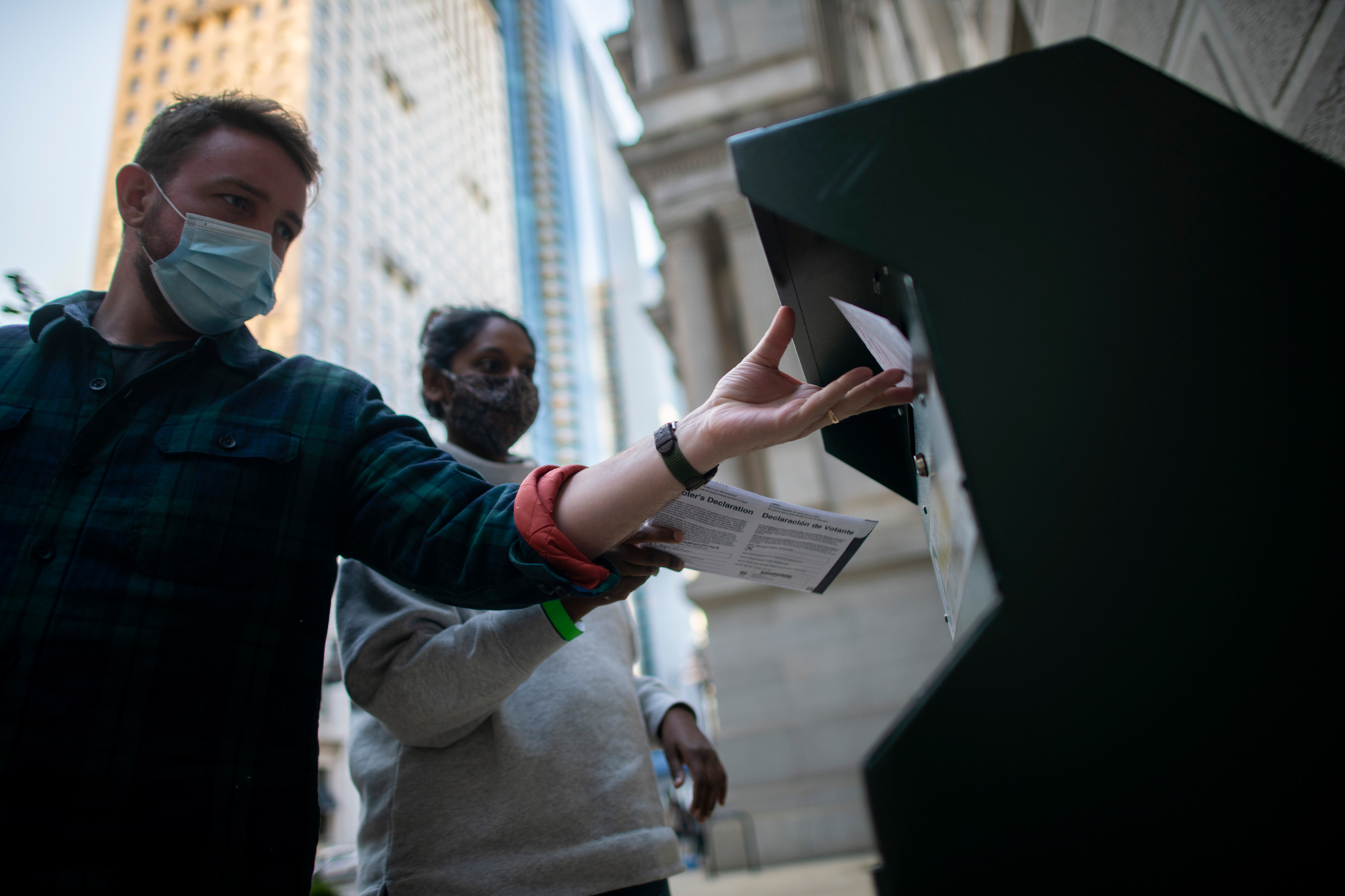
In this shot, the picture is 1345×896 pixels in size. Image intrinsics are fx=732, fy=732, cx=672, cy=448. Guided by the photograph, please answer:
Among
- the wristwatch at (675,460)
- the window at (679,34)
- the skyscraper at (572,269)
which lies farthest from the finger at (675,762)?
the skyscraper at (572,269)

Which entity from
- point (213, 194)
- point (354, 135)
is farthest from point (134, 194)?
point (354, 135)

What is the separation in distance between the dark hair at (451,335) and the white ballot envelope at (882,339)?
4.65 ft

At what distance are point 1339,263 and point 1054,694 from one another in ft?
1.64

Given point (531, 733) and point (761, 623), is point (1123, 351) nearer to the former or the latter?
point (531, 733)

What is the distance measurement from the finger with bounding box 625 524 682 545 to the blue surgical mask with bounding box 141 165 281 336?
2.87 feet

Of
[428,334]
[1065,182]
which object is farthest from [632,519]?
[428,334]

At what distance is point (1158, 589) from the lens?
1.99 ft

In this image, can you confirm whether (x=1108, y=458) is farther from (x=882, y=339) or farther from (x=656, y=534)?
(x=656, y=534)

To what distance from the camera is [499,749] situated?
1510mm

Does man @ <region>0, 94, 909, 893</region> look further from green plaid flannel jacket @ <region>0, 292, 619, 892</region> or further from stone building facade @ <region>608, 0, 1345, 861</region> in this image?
stone building facade @ <region>608, 0, 1345, 861</region>

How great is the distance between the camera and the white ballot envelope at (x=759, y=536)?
3.80 ft

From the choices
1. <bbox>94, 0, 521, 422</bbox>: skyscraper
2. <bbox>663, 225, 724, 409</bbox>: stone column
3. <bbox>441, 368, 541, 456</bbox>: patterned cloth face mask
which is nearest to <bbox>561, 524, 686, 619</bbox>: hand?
<bbox>441, 368, 541, 456</bbox>: patterned cloth face mask

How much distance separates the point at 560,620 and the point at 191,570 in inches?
21.9

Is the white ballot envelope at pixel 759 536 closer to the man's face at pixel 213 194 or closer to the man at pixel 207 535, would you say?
the man at pixel 207 535
